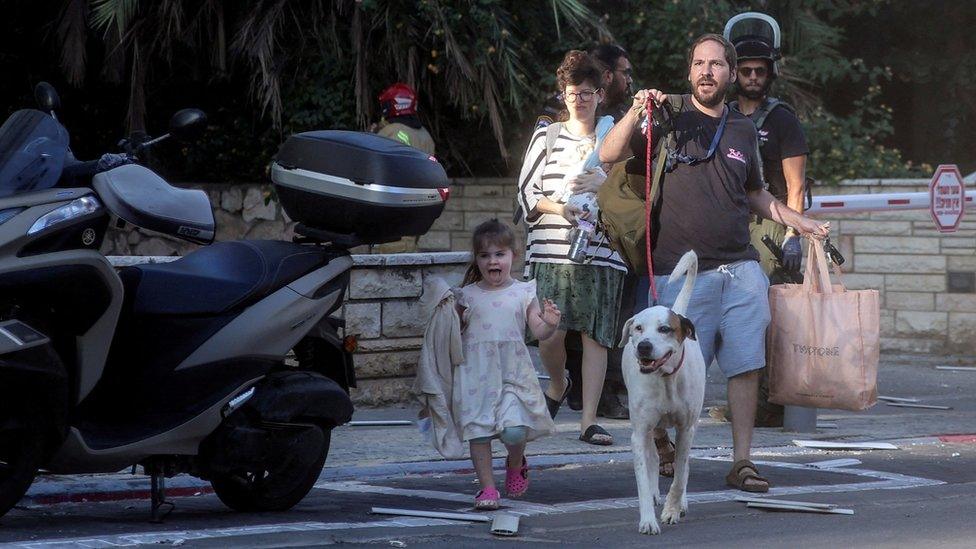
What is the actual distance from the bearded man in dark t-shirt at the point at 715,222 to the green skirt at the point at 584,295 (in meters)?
1.48

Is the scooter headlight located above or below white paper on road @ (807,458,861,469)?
above

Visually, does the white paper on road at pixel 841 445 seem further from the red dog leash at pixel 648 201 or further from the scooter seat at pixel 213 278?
the scooter seat at pixel 213 278

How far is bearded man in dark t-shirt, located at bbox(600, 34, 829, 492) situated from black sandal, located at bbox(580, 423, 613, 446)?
114cm

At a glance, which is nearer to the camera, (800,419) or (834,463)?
(834,463)

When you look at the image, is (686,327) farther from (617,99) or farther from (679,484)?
(617,99)

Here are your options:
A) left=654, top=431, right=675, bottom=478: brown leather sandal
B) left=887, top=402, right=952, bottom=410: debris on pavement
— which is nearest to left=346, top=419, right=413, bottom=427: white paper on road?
left=654, top=431, right=675, bottom=478: brown leather sandal

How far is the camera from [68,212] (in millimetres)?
5508

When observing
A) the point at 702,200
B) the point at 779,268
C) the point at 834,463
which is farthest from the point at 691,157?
the point at 834,463

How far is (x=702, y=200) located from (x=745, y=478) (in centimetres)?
123

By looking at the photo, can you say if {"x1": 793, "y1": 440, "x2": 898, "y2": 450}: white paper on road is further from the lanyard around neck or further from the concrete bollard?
the lanyard around neck

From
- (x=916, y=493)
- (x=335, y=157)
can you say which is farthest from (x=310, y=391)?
(x=916, y=493)

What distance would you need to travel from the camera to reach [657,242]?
23.1ft

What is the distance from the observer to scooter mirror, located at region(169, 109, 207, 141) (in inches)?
228

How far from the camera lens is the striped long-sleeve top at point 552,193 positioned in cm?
846
